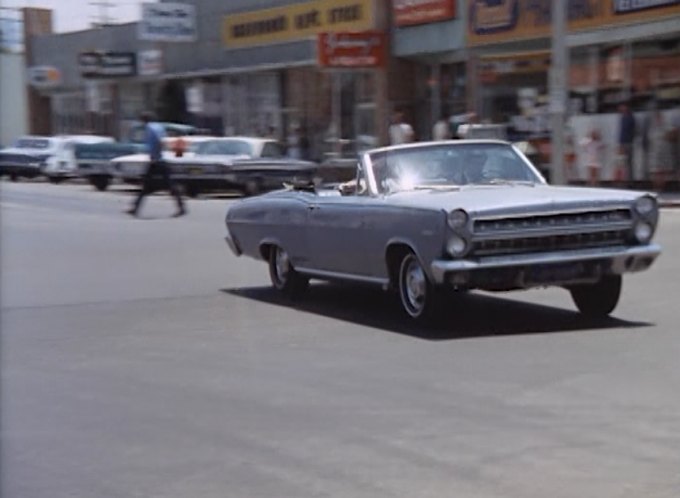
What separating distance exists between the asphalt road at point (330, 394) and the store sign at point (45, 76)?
4548 cm

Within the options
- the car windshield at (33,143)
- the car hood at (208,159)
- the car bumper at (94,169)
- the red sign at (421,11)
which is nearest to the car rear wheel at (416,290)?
the car hood at (208,159)

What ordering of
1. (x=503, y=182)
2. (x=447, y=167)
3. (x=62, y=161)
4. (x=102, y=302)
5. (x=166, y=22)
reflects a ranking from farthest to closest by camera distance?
(x=166, y=22) < (x=62, y=161) < (x=102, y=302) < (x=447, y=167) < (x=503, y=182)

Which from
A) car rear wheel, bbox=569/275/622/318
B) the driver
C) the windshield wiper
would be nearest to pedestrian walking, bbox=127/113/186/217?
the driver

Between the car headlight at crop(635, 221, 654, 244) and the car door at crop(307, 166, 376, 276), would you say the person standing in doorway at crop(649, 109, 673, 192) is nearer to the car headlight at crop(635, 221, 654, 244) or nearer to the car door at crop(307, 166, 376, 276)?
the car door at crop(307, 166, 376, 276)

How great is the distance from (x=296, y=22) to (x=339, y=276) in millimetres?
29712

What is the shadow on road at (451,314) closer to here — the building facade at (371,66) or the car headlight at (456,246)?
the car headlight at (456,246)

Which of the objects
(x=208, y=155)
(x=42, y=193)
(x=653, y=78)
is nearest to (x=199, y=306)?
(x=653, y=78)

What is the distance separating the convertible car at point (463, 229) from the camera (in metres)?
9.80

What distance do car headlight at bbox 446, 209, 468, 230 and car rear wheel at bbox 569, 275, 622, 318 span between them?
60.4 inches

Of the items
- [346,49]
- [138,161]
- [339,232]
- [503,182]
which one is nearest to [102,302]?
[339,232]

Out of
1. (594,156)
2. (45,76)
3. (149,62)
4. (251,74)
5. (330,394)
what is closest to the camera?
(330,394)

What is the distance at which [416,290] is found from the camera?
10.5 metres

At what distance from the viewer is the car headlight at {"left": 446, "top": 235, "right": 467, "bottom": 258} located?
970 centimetres

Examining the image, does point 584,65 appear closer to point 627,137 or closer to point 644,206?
point 627,137
